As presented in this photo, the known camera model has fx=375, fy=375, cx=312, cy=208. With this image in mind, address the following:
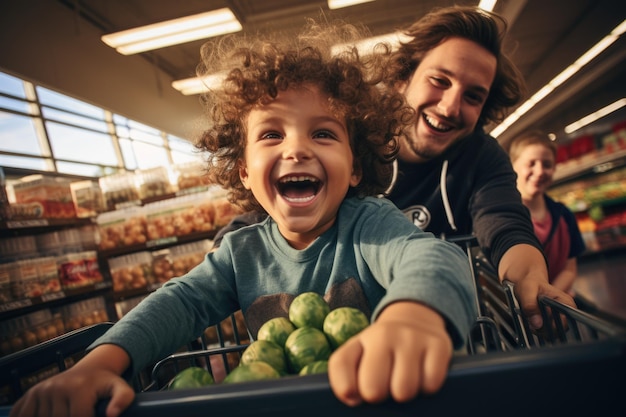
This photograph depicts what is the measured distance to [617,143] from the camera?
556cm

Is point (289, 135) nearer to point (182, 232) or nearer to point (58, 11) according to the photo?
point (182, 232)

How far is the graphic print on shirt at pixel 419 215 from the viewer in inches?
66.8

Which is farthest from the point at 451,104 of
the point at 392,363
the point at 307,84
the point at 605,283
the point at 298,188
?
the point at 605,283

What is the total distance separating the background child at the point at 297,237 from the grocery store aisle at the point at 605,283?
3637 mm

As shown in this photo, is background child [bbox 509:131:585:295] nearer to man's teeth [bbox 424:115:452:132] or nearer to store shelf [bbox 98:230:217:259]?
man's teeth [bbox 424:115:452:132]

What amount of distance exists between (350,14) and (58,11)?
4.94 metres

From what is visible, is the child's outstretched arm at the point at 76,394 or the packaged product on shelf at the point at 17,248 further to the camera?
the packaged product on shelf at the point at 17,248

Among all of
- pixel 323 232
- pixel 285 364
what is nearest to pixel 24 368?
pixel 285 364

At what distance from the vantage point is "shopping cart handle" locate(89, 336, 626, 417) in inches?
16.0

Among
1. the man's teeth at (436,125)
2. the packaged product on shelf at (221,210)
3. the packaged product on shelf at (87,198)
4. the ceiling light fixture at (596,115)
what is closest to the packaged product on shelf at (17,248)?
the packaged product on shelf at (87,198)

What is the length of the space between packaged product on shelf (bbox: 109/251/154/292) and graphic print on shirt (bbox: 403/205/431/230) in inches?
129

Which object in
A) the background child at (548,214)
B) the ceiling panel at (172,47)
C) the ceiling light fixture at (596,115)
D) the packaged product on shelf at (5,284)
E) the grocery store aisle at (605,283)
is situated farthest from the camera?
the ceiling light fixture at (596,115)

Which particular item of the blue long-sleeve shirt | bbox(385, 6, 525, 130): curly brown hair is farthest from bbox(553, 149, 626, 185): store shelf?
the blue long-sleeve shirt

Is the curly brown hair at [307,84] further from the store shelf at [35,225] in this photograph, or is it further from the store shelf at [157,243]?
the store shelf at [35,225]
